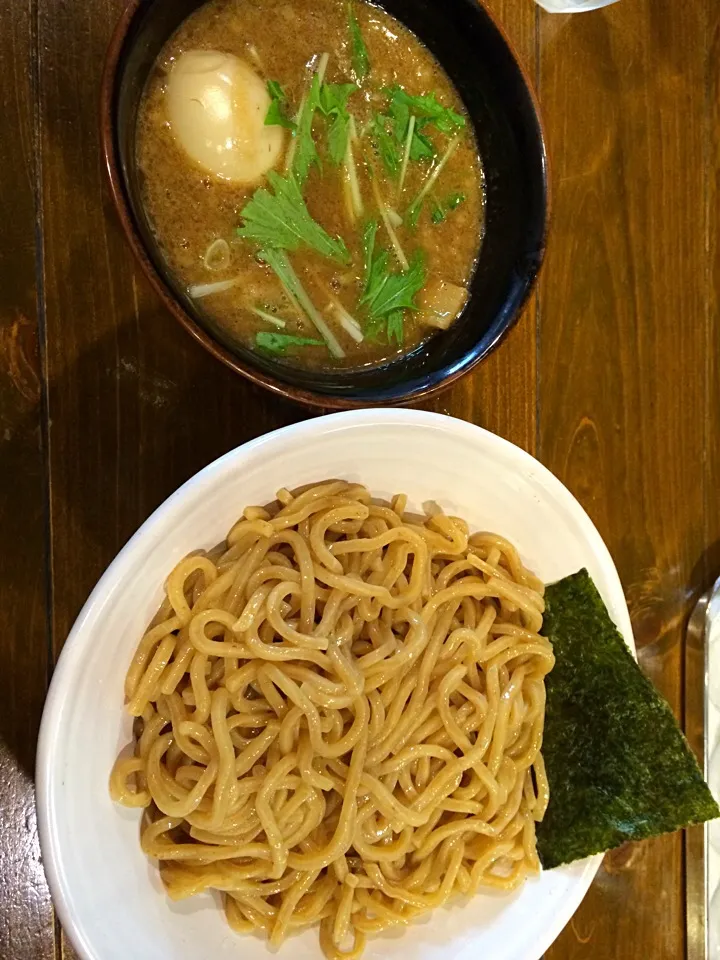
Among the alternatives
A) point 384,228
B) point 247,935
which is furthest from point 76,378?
point 247,935

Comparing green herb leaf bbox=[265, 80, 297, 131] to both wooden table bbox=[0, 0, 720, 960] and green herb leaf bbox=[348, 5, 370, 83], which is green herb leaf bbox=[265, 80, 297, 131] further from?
wooden table bbox=[0, 0, 720, 960]

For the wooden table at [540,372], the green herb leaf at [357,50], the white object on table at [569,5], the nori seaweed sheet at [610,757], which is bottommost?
the nori seaweed sheet at [610,757]

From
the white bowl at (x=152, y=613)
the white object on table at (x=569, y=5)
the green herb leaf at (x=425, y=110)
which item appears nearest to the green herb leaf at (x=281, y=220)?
the green herb leaf at (x=425, y=110)

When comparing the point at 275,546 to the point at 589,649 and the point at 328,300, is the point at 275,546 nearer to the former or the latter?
the point at 328,300

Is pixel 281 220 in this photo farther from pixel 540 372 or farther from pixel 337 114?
pixel 540 372

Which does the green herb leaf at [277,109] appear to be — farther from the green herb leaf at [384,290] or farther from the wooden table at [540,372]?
the wooden table at [540,372]

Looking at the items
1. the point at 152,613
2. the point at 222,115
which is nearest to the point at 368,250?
the point at 222,115

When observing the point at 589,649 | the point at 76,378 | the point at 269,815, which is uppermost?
the point at 76,378
